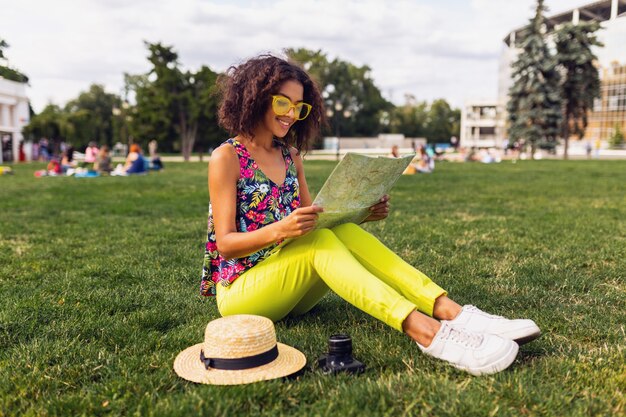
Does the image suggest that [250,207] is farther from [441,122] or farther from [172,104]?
[441,122]

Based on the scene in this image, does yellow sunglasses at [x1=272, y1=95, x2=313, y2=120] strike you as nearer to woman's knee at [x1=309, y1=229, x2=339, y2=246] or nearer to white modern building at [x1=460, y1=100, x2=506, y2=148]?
woman's knee at [x1=309, y1=229, x2=339, y2=246]

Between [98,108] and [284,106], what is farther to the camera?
[98,108]

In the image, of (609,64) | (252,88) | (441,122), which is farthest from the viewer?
(441,122)

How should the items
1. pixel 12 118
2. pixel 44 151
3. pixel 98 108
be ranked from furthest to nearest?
pixel 98 108 < pixel 12 118 < pixel 44 151

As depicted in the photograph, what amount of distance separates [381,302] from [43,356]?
5.40ft

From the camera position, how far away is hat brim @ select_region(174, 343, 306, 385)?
92.9 inches

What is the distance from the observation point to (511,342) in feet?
8.28

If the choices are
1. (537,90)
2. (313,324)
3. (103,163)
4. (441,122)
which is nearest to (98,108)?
(441,122)

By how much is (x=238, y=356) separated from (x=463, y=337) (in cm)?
98

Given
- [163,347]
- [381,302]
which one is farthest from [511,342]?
[163,347]

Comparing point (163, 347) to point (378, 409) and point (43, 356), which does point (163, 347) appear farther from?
point (378, 409)

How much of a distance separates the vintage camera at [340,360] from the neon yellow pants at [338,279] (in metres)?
0.19

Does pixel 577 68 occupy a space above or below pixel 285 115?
above

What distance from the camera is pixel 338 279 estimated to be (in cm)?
266
